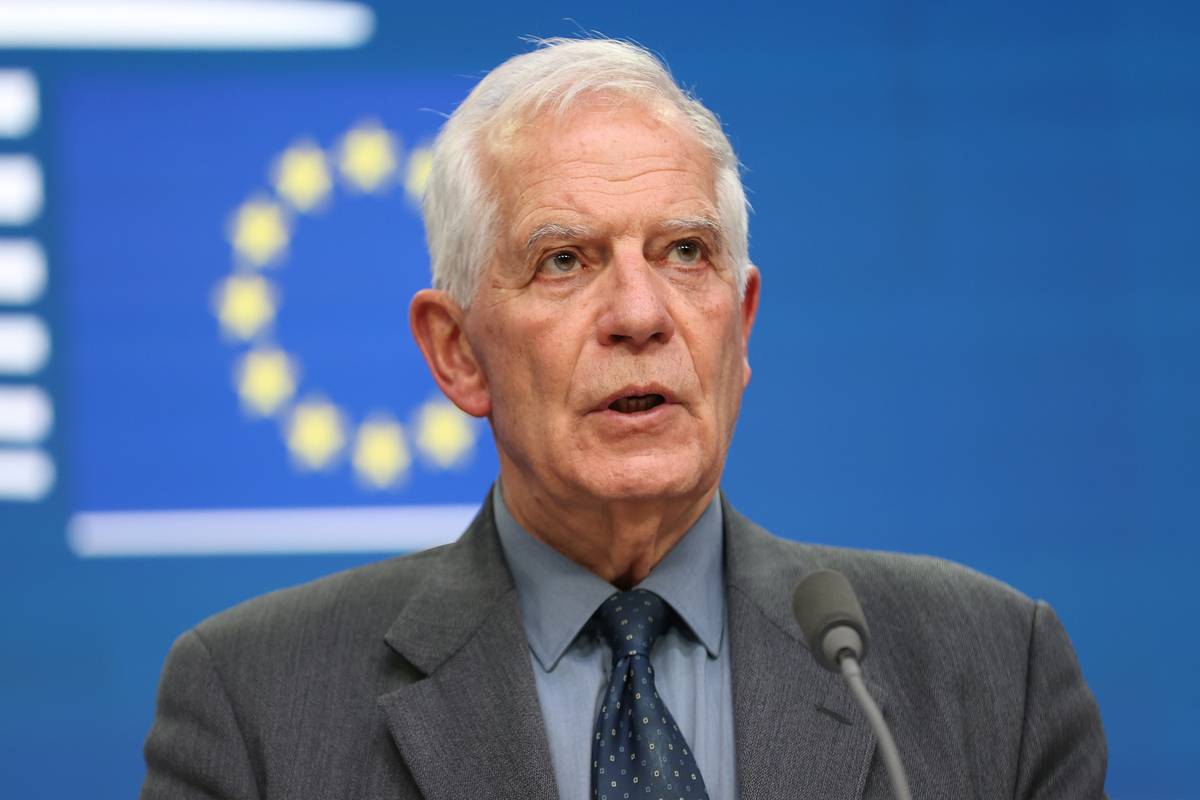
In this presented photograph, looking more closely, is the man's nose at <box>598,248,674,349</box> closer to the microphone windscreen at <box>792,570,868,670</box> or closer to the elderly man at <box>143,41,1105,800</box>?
the elderly man at <box>143,41,1105,800</box>

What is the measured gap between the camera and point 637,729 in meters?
1.97

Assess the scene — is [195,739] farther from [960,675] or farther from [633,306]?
[960,675]

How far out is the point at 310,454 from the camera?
2.91m

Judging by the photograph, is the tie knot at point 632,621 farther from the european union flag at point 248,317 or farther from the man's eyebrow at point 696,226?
the european union flag at point 248,317

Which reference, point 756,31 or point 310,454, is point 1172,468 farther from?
point 310,454

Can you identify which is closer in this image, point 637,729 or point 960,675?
point 637,729

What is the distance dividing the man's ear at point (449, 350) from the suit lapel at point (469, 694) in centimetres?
23

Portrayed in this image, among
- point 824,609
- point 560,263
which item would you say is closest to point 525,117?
point 560,263

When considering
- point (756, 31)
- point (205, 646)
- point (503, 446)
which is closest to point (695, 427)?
point (503, 446)

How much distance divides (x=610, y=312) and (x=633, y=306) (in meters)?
0.04

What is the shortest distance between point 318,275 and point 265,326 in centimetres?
15

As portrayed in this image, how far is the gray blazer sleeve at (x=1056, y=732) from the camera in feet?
6.64

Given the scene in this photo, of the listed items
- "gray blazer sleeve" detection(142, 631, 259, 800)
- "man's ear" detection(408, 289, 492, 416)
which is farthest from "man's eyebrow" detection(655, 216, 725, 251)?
"gray blazer sleeve" detection(142, 631, 259, 800)

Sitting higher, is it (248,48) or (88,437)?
(248,48)
